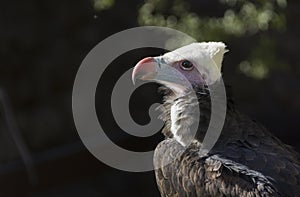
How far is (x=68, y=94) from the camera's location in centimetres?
951

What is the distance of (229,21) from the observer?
622 centimetres

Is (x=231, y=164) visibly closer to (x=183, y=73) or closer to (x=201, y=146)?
(x=201, y=146)

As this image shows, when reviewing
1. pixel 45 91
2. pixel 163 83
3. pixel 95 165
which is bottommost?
pixel 95 165

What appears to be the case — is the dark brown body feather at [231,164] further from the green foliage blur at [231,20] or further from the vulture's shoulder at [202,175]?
the green foliage blur at [231,20]

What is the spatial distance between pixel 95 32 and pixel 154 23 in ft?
9.20

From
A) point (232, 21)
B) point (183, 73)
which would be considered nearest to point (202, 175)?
point (183, 73)

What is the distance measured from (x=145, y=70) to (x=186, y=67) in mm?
267

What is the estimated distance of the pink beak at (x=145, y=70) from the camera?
4758 mm

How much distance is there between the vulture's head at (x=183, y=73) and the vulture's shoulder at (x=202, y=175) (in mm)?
148

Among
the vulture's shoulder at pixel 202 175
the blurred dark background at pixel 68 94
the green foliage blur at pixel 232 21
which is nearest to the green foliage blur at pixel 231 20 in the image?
the green foliage blur at pixel 232 21

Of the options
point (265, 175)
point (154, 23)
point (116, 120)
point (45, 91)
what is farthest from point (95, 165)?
point (265, 175)

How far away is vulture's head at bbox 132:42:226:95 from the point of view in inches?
188

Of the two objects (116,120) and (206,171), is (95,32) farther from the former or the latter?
(206,171)

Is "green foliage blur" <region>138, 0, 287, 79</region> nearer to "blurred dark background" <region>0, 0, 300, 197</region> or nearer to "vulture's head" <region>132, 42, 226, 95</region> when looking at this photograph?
"vulture's head" <region>132, 42, 226, 95</region>
